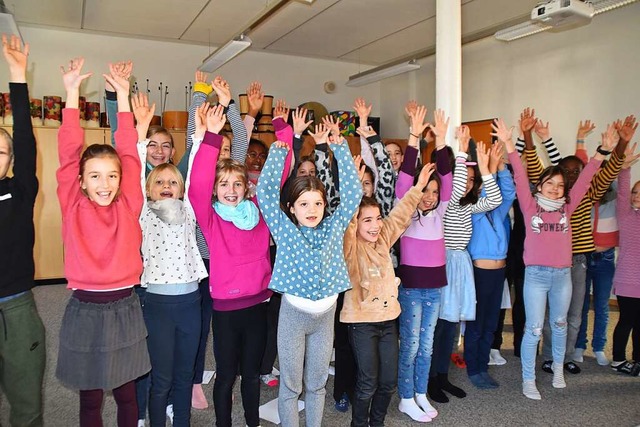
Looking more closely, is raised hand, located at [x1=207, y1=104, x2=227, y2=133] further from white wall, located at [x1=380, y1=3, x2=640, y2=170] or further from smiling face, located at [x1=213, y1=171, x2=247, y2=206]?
white wall, located at [x1=380, y1=3, x2=640, y2=170]

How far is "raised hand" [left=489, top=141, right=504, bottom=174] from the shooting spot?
2756 millimetres

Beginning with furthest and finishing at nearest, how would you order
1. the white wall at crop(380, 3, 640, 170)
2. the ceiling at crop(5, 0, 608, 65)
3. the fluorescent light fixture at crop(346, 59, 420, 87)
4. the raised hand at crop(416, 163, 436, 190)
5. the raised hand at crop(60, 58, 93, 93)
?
1. the fluorescent light fixture at crop(346, 59, 420, 87)
2. the ceiling at crop(5, 0, 608, 65)
3. the white wall at crop(380, 3, 640, 170)
4. the raised hand at crop(416, 163, 436, 190)
5. the raised hand at crop(60, 58, 93, 93)

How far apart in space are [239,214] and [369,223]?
628 millimetres

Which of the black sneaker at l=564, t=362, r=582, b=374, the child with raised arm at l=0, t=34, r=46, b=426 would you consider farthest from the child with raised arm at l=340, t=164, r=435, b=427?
the black sneaker at l=564, t=362, r=582, b=374

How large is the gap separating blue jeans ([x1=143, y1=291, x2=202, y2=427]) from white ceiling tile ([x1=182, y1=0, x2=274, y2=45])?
3824 mm

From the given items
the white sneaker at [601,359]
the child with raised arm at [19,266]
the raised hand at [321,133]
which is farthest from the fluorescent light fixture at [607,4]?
the child with raised arm at [19,266]

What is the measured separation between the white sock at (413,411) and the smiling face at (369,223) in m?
0.95

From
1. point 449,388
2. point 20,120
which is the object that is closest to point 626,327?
point 449,388

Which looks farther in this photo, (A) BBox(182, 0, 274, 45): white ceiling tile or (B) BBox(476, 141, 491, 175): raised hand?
(A) BBox(182, 0, 274, 45): white ceiling tile

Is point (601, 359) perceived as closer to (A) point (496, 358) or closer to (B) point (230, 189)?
(A) point (496, 358)

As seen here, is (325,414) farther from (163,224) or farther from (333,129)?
(333,129)

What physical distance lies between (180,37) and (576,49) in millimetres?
5336

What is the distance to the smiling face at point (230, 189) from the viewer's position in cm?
211

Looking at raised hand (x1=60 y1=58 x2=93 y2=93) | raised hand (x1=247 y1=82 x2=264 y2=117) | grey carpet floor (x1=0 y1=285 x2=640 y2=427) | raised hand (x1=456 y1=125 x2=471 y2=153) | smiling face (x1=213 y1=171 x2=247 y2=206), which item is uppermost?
raised hand (x1=247 y1=82 x2=264 y2=117)
